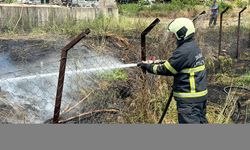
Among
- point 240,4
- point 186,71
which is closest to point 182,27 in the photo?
point 186,71

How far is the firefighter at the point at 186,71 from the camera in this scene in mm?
4477

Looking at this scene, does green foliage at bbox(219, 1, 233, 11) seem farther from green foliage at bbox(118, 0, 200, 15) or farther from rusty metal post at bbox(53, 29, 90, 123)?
rusty metal post at bbox(53, 29, 90, 123)

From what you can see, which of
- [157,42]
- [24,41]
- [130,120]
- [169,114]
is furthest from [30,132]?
[24,41]

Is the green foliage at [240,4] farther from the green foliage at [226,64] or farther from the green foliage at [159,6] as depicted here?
the green foliage at [226,64]

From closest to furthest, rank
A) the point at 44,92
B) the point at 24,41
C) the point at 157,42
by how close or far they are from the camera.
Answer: the point at 44,92, the point at 157,42, the point at 24,41

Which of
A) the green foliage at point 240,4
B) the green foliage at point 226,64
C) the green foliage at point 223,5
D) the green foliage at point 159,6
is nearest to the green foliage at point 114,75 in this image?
the green foliage at point 226,64

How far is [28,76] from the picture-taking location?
22.3 feet

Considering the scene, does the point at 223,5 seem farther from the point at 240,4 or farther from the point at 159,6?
the point at 159,6

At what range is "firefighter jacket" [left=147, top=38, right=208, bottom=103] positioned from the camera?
4480 millimetres

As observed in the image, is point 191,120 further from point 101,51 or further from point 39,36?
point 39,36

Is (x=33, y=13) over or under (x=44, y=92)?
over

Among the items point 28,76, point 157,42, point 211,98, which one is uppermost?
point 157,42

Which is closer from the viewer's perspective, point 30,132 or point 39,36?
point 30,132

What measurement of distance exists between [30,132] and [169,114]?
6.46ft
